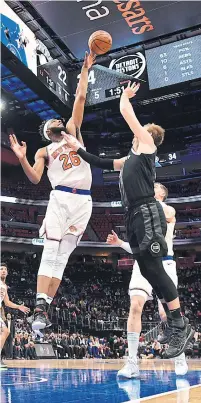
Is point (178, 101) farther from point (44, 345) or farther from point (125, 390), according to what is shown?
point (125, 390)

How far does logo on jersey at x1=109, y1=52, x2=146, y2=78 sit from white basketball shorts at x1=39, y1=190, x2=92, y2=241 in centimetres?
1258

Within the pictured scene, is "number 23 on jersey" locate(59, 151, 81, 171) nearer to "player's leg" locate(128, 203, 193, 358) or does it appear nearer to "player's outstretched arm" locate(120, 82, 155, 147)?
"player's outstretched arm" locate(120, 82, 155, 147)

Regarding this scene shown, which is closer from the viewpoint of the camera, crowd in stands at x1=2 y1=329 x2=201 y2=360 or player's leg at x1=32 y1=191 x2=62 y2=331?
player's leg at x1=32 y1=191 x2=62 y2=331

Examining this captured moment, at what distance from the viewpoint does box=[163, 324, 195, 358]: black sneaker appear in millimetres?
3195

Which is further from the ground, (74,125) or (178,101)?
(178,101)

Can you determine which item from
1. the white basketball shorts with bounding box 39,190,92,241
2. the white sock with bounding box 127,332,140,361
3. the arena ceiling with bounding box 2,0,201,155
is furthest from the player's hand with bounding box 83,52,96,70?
the arena ceiling with bounding box 2,0,201,155

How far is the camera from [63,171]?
3.94 metres

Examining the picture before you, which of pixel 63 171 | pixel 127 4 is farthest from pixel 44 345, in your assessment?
pixel 63 171

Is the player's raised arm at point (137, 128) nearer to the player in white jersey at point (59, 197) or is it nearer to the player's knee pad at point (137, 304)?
the player in white jersey at point (59, 197)

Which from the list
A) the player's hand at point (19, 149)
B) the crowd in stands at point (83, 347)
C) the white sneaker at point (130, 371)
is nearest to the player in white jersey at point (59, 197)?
the player's hand at point (19, 149)

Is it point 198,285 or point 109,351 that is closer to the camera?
point 109,351

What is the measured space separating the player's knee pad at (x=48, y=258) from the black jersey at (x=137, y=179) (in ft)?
2.25

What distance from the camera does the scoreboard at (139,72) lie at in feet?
49.5

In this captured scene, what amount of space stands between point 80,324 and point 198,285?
9.48 meters
